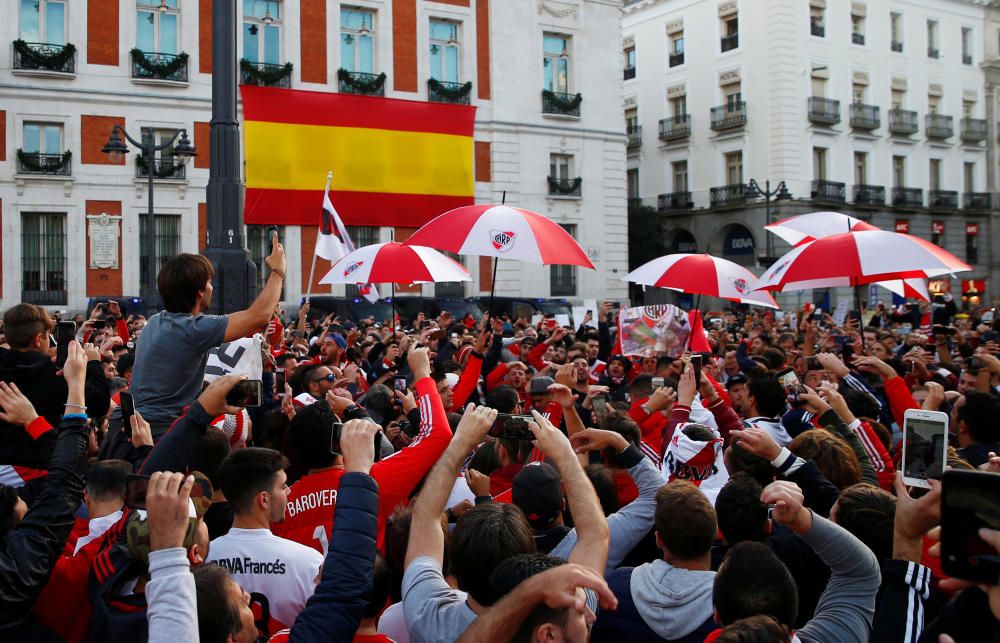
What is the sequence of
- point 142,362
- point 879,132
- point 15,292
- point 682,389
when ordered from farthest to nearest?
point 879,132 → point 15,292 → point 682,389 → point 142,362

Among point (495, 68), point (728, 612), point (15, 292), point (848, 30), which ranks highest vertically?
point (848, 30)

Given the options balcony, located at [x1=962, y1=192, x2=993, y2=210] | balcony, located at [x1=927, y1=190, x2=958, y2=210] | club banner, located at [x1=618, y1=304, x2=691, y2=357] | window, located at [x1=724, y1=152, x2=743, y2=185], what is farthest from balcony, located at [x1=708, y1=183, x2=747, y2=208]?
club banner, located at [x1=618, y1=304, x2=691, y2=357]

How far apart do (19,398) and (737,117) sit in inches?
1606

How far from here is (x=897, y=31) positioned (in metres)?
45.3

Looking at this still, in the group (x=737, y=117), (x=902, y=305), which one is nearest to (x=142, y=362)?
(x=902, y=305)

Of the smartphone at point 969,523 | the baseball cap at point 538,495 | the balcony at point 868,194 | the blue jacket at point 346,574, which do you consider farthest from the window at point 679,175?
the smartphone at point 969,523

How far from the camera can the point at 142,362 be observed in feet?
15.7

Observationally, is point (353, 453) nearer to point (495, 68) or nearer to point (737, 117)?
point (495, 68)

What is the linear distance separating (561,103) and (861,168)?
17.5m

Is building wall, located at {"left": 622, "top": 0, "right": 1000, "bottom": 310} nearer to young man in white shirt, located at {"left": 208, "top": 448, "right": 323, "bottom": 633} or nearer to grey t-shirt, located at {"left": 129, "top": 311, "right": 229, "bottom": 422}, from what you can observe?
grey t-shirt, located at {"left": 129, "top": 311, "right": 229, "bottom": 422}

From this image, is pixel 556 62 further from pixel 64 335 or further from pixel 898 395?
pixel 64 335

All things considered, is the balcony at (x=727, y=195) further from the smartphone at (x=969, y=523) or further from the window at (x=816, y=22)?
the smartphone at (x=969, y=523)

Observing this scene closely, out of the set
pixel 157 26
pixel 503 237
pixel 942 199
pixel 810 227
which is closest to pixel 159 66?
pixel 157 26

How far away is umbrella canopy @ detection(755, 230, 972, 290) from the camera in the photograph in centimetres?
807
